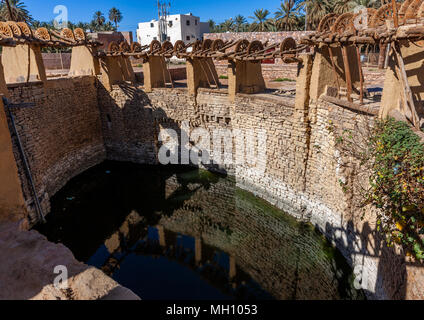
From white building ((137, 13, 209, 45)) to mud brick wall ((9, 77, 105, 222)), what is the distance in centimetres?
3030

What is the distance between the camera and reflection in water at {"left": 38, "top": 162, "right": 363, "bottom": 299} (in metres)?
7.88

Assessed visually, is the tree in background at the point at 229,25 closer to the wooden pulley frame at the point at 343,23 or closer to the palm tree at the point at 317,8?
the palm tree at the point at 317,8

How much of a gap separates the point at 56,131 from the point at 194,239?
7695 mm

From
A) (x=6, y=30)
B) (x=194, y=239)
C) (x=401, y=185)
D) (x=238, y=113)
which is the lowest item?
(x=194, y=239)

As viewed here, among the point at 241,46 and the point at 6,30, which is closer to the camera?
the point at 6,30

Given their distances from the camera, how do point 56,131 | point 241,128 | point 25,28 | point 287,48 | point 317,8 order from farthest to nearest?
point 317,8 < point 56,131 < point 241,128 < point 25,28 < point 287,48

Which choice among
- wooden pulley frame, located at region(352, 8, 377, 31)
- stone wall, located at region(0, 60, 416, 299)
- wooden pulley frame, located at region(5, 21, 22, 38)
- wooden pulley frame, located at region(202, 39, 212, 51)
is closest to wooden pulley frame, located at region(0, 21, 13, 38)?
wooden pulley frame, located at region(5, 21, 22, 38)

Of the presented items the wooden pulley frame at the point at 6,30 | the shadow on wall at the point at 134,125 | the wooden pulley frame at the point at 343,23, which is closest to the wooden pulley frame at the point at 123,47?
the shadow on wall at the point at 134,125

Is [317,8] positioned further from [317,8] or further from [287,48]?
[287,48]

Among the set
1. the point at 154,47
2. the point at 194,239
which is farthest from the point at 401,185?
the point at 154,47

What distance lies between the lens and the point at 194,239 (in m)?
10.1

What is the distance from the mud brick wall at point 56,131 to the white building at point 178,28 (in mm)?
30304
